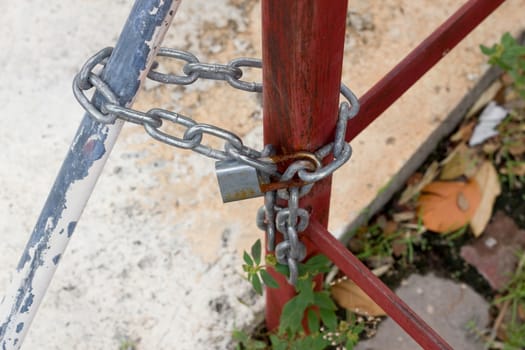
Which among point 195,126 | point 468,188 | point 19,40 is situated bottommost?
point 468,188

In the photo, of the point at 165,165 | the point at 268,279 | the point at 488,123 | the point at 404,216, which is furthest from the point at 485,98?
the point at 268,279

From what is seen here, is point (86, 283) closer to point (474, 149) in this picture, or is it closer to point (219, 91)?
point (219, 91)

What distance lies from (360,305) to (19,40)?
1.34 meters

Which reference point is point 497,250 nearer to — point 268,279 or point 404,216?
point 404,216

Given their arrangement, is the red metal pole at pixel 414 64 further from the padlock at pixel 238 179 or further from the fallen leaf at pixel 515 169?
the fallen leaf at pixel 515 169

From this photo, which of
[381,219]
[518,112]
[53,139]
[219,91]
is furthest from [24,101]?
[518,112]

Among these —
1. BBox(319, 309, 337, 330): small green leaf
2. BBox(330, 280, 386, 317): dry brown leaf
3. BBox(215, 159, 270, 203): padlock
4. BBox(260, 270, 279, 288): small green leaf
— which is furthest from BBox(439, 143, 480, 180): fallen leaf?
BBox(215, 159, 270, 203): padlock

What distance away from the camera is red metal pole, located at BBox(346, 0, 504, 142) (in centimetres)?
114

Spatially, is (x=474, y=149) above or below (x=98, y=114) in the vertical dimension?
below

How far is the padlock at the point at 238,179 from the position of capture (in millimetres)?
931

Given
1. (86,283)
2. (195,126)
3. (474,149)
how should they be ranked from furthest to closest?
1. (474,149)
2. (86,283)
3. (195,126)

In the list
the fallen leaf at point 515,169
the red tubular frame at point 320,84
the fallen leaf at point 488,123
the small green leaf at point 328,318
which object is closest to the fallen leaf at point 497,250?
the fallen leaf at point 515,169

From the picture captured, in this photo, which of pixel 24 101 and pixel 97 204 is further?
pixel 24 101

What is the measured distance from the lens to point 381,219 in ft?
6.43
